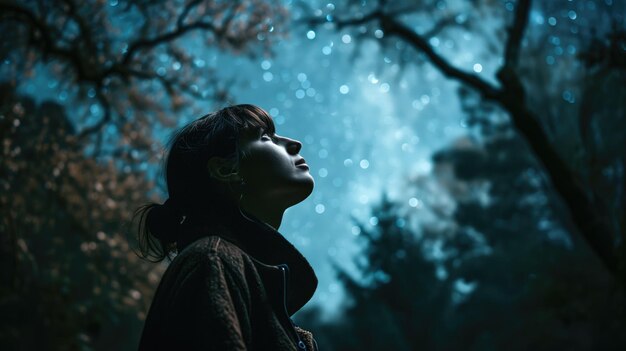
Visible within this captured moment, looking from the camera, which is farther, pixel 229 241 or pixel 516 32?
pixel 516 32

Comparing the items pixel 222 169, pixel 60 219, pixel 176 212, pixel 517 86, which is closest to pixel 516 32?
pixel 517 86

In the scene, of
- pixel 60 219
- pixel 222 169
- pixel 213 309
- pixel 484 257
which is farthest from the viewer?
pixel 484 257

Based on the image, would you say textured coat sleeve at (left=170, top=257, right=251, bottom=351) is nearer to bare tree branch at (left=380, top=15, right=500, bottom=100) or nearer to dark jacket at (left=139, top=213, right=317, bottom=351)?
dark jacket at (left=139, top=213, right=317, bottom=351)

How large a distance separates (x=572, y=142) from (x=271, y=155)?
20.6 ft

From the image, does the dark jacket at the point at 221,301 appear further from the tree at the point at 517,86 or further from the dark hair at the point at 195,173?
the tree at the point at 517,86

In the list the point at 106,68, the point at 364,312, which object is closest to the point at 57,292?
the point at 106,68

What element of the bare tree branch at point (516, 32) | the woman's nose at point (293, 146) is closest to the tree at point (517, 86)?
the bare tree branch at point (516, 32)

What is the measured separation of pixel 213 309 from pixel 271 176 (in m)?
0.76

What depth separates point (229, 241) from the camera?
1741mm

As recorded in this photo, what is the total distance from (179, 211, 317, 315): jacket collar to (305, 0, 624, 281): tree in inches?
205

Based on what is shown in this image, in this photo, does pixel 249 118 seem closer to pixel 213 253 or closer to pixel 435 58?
pixel 213 253

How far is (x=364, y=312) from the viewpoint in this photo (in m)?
23.8

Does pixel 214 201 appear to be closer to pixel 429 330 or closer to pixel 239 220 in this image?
pixel 239 220

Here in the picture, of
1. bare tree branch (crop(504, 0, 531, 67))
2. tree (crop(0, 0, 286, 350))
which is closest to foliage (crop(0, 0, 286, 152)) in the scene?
tree (crop(0, 0, 286, 350))
